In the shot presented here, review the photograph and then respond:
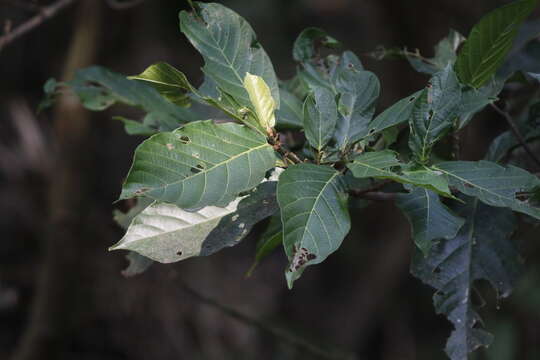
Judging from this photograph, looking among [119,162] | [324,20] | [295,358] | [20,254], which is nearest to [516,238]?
[295,358]

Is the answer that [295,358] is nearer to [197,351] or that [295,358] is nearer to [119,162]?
[197,351]

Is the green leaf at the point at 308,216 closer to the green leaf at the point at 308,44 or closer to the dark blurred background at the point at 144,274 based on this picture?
the green leaf at the point at 308,44

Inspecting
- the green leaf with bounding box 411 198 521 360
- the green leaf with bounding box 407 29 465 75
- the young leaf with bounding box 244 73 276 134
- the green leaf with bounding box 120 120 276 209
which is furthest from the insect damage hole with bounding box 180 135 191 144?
the green leaf with bounding box 407 29 465 75

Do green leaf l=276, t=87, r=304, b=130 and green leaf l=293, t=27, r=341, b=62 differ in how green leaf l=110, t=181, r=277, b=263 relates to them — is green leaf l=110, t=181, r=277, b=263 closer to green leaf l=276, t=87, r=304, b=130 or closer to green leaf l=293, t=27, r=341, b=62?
green leaf l=276, t=87, r=304, b=130

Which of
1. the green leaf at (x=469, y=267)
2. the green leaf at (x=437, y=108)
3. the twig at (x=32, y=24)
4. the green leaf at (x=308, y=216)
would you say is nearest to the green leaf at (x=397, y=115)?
the green leaf at (x=437, y=108)

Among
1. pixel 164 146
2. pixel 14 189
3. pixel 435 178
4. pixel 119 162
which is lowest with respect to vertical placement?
pixel 119 162

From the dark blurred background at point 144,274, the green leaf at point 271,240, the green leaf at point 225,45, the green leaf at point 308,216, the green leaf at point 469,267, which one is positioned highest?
the green leaf at point 225,45
